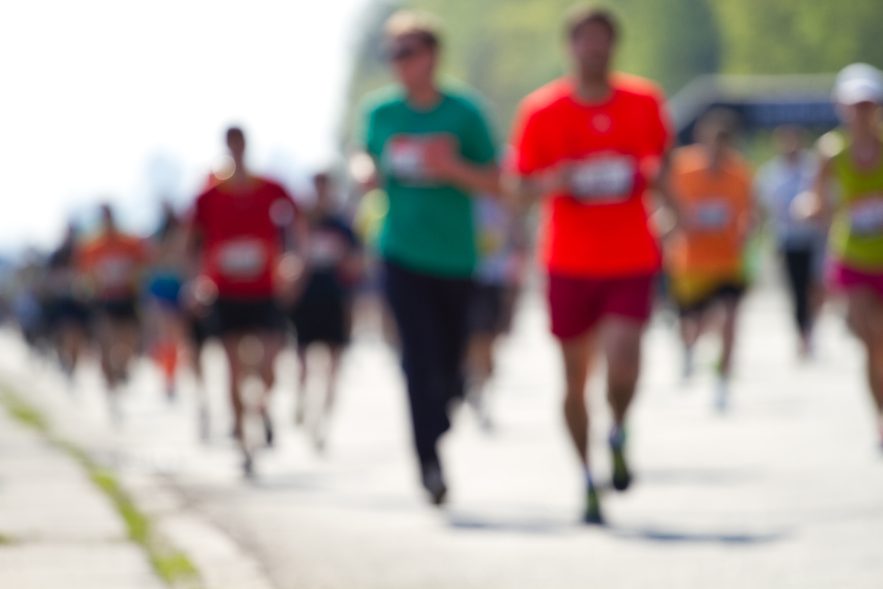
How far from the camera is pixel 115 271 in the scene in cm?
2139

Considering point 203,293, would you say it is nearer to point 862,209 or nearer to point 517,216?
point 517,216

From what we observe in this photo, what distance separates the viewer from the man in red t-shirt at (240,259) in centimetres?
1267

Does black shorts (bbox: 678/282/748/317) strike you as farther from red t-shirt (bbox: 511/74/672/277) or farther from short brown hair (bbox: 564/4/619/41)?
short brown hair (bbox: 564/4/619/41)

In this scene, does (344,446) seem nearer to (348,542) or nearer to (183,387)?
→ (348,542)

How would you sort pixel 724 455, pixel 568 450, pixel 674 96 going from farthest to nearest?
1. pixel 674 96
2. pixel 568 450
3. pixel 724 455

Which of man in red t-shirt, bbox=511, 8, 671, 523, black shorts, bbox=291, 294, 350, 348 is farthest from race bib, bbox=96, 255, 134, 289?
man in red t-shirt, bbox=511, 8, 671, 523

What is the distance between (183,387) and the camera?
23891 mm

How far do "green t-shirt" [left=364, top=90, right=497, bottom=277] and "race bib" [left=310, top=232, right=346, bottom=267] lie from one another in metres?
6.32

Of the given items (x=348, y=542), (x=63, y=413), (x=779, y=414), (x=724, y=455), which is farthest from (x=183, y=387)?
(x=348, y=542)

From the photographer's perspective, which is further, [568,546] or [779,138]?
[779,138]

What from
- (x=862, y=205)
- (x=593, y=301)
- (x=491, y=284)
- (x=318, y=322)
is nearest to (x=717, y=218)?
(x=491, y=284)

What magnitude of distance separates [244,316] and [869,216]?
3569 mm

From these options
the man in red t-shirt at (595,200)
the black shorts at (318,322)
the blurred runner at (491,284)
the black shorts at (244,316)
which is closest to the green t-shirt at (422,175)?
the man in red t-shirt at (595,200)

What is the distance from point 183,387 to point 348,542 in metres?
15.3
